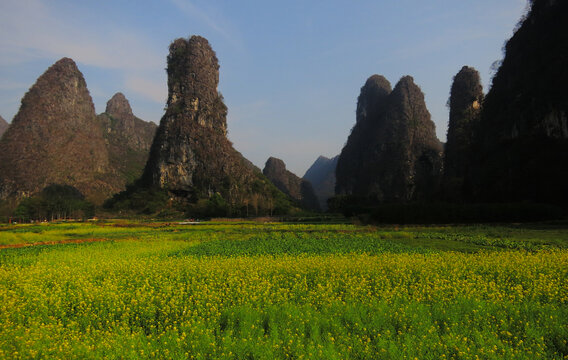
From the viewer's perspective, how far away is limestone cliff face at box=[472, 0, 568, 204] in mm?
58844

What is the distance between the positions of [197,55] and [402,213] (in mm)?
127052

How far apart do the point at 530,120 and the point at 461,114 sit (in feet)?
179

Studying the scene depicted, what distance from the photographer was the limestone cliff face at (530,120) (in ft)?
193

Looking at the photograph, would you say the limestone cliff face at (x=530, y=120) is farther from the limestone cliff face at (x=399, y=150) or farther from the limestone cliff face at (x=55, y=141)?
the limestone cliff face at (x=55, y=141)

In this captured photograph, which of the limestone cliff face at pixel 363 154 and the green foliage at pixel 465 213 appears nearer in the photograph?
the green foliage at pixel 465 213

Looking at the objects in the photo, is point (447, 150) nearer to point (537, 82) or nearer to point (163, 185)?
point (537, 82)


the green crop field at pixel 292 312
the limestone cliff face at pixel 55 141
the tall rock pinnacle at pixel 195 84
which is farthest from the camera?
the limestone cliff face at pixel 55 141

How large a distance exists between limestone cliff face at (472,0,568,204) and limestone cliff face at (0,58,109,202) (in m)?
142

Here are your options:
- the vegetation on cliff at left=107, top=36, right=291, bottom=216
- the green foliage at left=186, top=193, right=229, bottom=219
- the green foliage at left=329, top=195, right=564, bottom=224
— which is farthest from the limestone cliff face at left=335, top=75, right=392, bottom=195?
the green foliage at left=329, top=195, right=564, bottom=224

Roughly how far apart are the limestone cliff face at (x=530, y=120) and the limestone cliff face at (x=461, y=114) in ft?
79.7

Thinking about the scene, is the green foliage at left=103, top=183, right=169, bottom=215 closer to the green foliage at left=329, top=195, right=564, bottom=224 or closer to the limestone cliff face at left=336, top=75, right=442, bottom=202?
the green foliage at left=329, top=195, right=564, bottom=224

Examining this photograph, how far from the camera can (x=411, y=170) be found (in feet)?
477

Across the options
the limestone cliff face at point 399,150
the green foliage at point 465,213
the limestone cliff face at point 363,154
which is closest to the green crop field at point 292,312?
the green foliage at point 465,213

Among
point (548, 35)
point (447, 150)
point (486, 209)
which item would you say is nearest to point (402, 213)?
point (486, 209)
